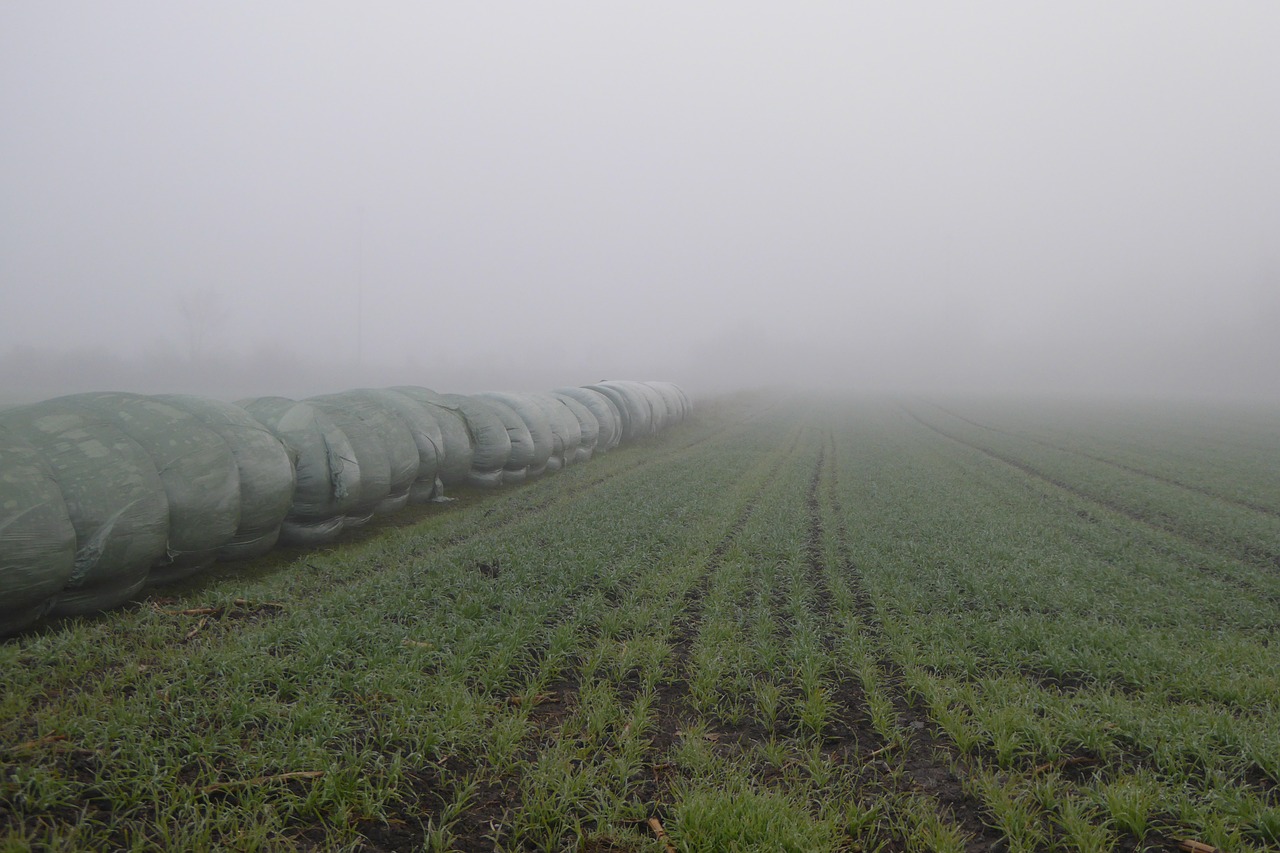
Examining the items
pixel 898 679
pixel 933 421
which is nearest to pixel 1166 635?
pixel 898 679

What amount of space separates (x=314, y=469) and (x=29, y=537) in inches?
136

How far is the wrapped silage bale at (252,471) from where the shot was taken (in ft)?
23.2

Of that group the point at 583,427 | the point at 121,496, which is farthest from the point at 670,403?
the point at 121,496

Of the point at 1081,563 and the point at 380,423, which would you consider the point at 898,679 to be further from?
the point at 380,423

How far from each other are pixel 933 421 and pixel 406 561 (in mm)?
34905

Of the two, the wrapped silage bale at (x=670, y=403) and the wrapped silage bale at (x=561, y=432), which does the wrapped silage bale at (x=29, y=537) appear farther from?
the wrapped silage bale at (x=670, y=403)

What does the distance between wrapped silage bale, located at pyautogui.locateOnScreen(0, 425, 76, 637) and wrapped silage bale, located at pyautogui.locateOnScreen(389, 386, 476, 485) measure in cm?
631

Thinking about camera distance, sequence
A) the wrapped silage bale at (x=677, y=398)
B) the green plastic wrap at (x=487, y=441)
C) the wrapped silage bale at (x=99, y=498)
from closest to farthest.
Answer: the wrapped silage bale at (x=99, y=498) < the green plastic wrap at (x=487, y=441) < the wrapped silage bale at (x=677, y=398)

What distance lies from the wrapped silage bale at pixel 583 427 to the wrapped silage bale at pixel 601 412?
29 centimetres

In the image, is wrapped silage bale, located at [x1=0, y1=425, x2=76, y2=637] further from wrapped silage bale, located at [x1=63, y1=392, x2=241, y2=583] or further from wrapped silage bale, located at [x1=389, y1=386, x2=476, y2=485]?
wrapped silage bale, located at [x1=389, y1=386, x2=476, y2=485]

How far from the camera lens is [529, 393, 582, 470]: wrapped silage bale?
603 inches

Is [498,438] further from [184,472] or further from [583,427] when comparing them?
[184,472]

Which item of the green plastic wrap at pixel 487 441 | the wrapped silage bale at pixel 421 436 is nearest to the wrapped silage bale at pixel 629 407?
the green plastic wrap at pixel 487 441

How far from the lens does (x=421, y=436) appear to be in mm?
11008
